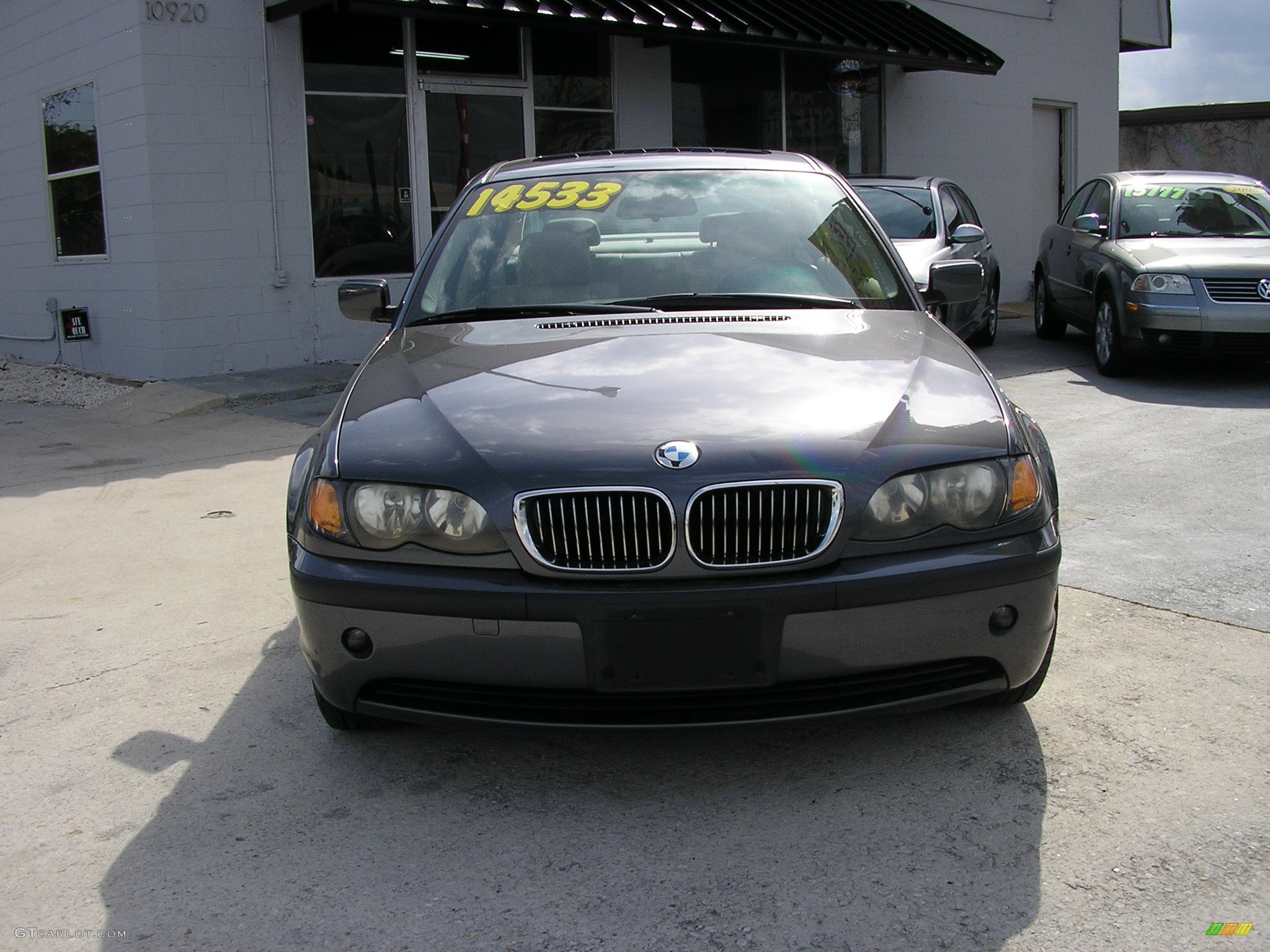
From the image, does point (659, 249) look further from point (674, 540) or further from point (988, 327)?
point (988, 327)

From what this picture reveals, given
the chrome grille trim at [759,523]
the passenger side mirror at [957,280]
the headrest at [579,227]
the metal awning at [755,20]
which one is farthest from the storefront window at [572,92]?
the chrome grille trim at [759,523]

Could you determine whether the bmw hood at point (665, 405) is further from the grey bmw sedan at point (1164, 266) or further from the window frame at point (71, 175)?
the window frame at point (71, 175)

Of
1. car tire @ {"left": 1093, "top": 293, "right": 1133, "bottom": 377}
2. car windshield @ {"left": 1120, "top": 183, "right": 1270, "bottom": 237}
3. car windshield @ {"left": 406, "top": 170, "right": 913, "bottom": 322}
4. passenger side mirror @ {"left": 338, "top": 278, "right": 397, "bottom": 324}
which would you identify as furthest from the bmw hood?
car windshield @ {"left": 1120, "top": 183, "right": 1270, "bottom": 237}

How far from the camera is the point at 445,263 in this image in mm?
4152

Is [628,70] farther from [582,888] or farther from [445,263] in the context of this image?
[582,888]

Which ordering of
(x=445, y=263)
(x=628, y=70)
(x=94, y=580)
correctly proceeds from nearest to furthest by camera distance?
(x=445, y=263) < (x=94, y=580) < (x=628, y=70)

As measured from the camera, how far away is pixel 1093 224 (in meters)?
10.1

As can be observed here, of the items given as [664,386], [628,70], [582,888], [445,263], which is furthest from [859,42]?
[582,888]

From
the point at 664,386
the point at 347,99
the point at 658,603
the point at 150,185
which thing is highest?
the point at 347,99

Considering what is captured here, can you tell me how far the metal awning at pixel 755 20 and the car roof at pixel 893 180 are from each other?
6.88 feet

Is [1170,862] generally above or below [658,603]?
below

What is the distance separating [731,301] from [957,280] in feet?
3.87

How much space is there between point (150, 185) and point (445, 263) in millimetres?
7119

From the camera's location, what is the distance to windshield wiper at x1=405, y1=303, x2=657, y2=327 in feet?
12.3
